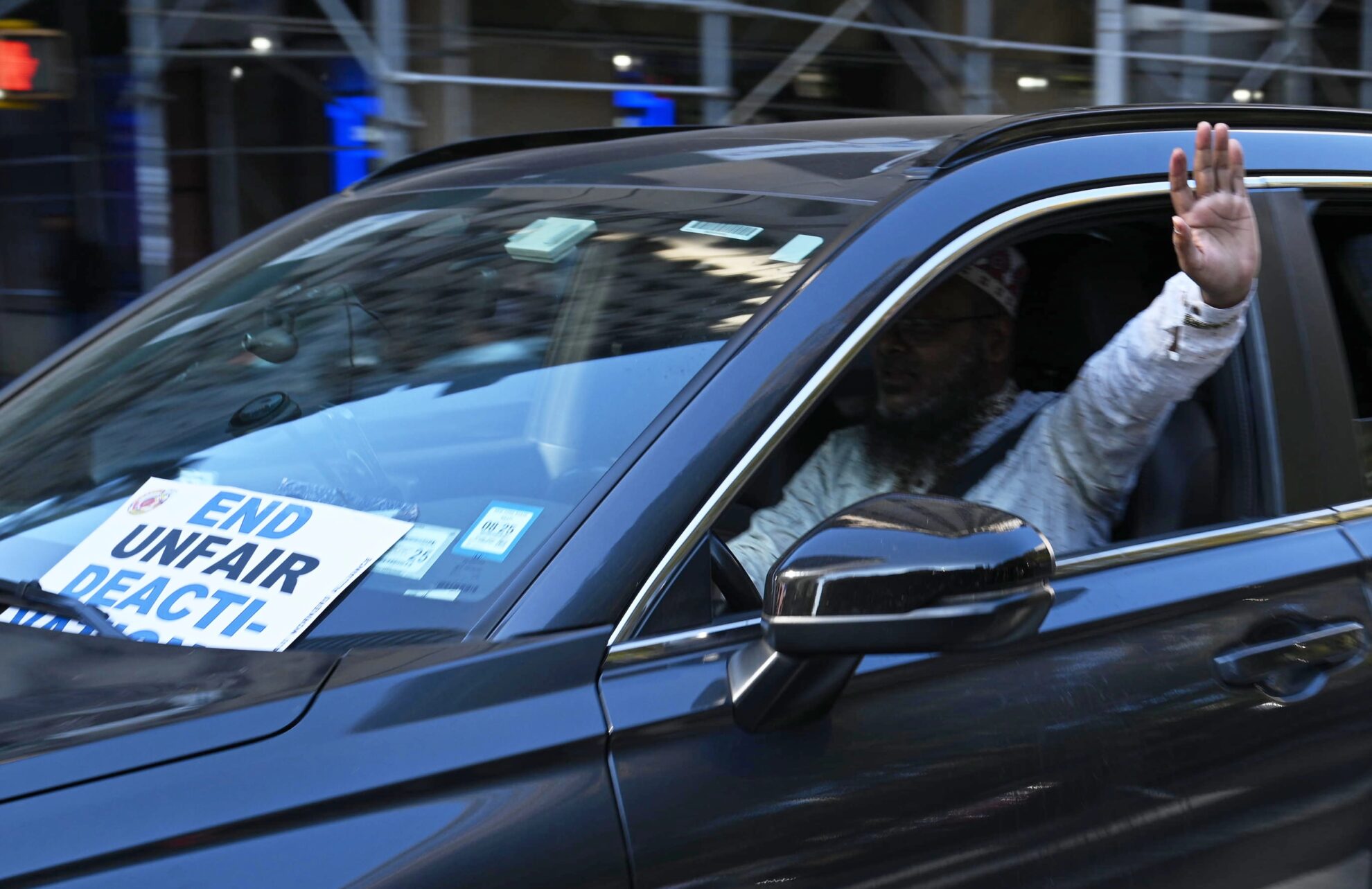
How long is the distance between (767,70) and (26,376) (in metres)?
6.37

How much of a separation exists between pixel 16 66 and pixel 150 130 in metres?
1.24

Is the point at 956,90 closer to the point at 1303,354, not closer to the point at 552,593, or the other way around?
the point at 1303,354

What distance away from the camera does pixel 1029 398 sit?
250 centimetres

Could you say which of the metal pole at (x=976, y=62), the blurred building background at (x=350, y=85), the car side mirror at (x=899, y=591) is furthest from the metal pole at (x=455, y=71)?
the car side mirror at (x=899, y=591)

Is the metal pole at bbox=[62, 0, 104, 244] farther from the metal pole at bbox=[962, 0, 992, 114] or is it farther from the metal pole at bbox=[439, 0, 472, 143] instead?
the metal pole at bbox=[962, 0, 992, 114]

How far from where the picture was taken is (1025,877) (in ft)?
5.28

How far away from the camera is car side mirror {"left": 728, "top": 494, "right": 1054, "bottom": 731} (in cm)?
139

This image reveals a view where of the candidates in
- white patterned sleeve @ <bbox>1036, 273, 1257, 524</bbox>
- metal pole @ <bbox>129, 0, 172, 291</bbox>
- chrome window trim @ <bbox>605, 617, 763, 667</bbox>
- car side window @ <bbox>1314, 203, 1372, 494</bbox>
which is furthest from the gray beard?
metal pole @ <bbox>129, 0, 172, 291</bbox>

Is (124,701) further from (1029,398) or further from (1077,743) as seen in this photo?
(1029,398)

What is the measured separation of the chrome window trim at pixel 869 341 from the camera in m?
1.50

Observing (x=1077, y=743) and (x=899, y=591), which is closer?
(x=899, y=591)

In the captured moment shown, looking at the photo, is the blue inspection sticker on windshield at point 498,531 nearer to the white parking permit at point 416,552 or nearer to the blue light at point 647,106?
the white parking permit at point 416,552

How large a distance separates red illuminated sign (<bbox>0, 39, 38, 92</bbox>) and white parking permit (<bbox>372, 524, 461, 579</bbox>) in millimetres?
6568

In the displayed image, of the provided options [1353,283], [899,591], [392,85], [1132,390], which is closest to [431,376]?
[899,591]
